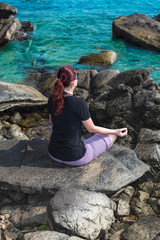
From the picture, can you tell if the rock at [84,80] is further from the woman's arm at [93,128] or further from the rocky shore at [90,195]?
the woman's arm at [93,128]

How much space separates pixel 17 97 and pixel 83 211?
19.6 feet

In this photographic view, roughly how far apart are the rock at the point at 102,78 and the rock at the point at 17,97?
2.64m

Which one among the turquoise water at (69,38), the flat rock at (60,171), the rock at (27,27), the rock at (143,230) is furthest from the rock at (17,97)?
the rock at (27,27)

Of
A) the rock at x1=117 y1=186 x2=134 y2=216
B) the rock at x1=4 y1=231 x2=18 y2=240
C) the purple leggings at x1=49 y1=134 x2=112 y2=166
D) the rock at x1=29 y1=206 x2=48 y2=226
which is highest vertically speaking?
the purple leggings at x1=49 y1=134 x2=112 y2=166

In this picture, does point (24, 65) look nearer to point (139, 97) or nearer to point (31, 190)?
point (139, 97)

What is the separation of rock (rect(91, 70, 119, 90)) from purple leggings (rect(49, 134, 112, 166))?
20.2ft

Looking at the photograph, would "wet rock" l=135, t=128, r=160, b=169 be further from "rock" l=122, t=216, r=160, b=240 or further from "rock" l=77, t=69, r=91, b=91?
"rock" l=77, t=69, r=91, b=91

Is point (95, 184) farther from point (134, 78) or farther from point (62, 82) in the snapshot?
point (134, 78)

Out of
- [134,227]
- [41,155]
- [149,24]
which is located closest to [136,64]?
[149,24]

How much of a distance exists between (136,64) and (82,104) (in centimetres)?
1123

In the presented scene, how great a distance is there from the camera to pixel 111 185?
5.22 m

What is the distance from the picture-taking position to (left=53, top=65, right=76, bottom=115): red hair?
4832mm

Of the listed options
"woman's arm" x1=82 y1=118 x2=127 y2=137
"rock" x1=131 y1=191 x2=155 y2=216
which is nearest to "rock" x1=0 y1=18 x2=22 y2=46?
"woman's arm" x1=82 y1=118 x2=127 y2=137

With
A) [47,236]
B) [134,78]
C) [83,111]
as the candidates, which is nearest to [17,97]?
[134,78]
